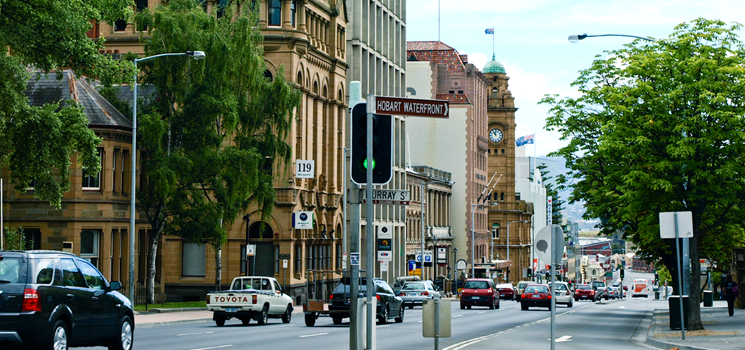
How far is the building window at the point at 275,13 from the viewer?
190 feet

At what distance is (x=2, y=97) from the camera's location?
2709 centimetres

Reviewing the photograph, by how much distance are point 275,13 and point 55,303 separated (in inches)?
1713

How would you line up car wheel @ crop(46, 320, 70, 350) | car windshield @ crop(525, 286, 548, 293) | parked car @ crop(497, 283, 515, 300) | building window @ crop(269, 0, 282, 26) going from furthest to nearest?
1. parked car @ crop(497, 283, 515, 300)
2. building window @ crop(269, 0, 282, 26)
3. car windshield @ crop(525, 286, 548, 293)
4. car wheel @ crop(46, 320, 70, 350)

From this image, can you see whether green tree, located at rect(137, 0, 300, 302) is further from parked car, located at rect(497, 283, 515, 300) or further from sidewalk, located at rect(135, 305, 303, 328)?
parked car, located at rect(497, 283, 515, 300)

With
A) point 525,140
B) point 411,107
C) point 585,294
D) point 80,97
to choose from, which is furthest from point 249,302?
point 525,140

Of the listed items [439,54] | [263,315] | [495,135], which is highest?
[439,54]

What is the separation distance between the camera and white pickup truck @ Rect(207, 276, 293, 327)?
3206 centimetres

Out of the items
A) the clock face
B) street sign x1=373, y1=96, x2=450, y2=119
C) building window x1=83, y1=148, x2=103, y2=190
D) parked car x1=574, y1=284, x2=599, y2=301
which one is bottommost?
parked car x1=574, y1=284, x2=599, y2=301

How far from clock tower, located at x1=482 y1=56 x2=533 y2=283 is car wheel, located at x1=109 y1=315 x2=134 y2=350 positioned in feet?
403

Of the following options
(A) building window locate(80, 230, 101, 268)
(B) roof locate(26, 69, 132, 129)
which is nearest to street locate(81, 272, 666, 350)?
(A) building window locate(80, 230, 101, 268)

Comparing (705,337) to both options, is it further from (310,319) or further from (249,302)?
(249,302)

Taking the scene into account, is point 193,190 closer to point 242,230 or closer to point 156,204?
point 156,204

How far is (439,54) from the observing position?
12269cm

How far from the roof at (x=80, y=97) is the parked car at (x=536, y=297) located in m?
19.9
